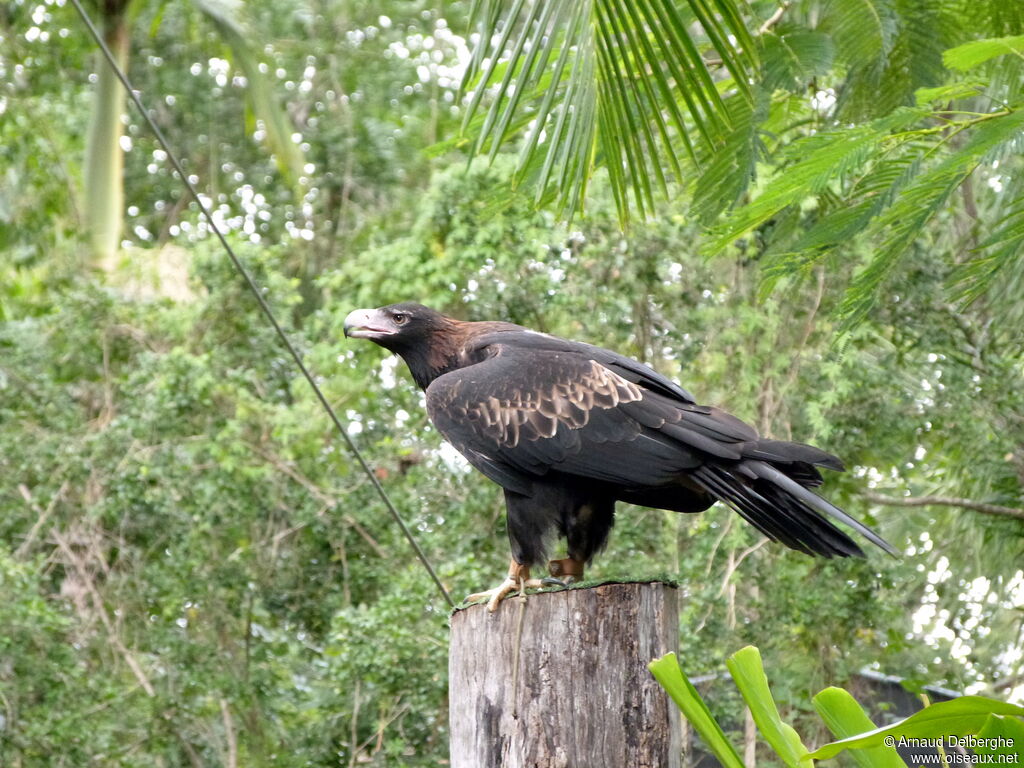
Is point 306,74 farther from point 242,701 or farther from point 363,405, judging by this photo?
point 242,701

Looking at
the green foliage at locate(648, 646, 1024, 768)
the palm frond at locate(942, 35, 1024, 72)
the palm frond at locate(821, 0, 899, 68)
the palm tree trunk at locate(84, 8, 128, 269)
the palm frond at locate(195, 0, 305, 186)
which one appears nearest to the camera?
the green foliage at locate(648, 646, 1024, 768)

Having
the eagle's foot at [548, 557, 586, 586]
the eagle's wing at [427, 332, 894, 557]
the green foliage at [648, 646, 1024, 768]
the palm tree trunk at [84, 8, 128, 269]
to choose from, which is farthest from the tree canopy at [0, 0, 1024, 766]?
the green foliage at [648, 646, 1024, 768]

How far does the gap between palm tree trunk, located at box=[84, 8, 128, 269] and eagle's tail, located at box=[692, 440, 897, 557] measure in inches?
281

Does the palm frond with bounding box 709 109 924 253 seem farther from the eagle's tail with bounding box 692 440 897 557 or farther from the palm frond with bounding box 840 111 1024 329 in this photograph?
the eagle's tail with bounding box 692 440 897 557

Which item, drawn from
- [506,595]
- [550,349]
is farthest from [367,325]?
[506,595]

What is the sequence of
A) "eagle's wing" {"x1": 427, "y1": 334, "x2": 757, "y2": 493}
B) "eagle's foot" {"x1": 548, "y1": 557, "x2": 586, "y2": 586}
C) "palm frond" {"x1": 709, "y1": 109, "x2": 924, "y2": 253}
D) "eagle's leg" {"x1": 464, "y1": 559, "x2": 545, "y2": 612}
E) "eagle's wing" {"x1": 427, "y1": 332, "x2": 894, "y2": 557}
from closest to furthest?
"palm frond" {"x1": 709, "y1": 109, "x2": 924, "y2": 253} < "eagle's leg" {"x1": 464, "y1": 559, "x2": 545, "y2": 612} < "eagle's wing" {"x1": 427, "y1": 332, "x2": 894, "y2": 557} < "eagle's wing" {"x1": 427, "y1": 334, "x2": 757, "y2": 493} < "eagle's foot" {"x1": 548, "y1": 557, "x2": 586, "y2": 586}

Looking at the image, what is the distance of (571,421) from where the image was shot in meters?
3.98

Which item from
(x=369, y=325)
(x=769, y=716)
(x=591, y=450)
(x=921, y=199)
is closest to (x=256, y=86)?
(x=369, y=325)

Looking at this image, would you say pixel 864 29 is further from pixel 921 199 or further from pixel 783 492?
pixel 783 492

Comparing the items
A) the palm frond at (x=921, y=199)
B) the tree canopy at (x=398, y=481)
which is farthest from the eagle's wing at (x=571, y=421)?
the tree canopy at (x=398, y=481)

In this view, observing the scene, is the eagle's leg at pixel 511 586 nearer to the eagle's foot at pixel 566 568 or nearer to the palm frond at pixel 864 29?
the eagle's foot at pixel 566 568

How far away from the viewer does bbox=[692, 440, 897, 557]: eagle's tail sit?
351 centimetres

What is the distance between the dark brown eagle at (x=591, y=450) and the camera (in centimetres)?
365

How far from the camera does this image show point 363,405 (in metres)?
7.56
